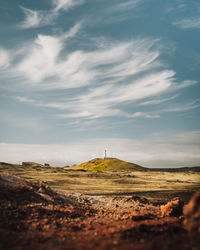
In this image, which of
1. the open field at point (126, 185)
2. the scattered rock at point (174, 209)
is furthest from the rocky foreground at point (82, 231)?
the open field at point (126, 185)

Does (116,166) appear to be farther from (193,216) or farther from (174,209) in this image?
(193,216)

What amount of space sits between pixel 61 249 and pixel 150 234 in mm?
4426

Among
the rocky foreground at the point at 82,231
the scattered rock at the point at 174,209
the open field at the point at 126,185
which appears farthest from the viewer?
the open field at the point at 126,185

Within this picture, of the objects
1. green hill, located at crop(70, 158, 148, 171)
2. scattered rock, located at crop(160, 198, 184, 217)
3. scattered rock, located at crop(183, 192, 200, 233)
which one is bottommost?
green hill, located at crop(70, 158, 148, 171)

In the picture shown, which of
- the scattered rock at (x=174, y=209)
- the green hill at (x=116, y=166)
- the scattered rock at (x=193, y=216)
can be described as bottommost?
the green hill at (x=116, y=166)

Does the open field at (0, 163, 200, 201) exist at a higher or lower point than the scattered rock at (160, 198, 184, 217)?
lower

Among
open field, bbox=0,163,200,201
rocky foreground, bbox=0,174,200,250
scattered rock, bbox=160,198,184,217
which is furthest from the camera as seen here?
open field, bbox=0,163,200,201

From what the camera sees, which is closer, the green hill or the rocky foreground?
the rocky foreground

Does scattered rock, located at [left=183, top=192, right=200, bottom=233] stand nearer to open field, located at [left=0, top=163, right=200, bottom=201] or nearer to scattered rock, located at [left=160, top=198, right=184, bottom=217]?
scattered rock, located at [left=160, top=198, right=184, bottom=217]

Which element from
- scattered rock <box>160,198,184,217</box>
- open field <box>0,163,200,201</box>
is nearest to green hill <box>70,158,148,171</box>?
open field <box>0,163,200,201</box>

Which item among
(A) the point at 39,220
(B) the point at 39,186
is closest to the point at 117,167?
(B) the point at 39,186

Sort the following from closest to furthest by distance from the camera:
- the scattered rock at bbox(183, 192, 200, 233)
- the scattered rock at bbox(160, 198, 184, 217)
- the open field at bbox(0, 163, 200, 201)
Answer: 1. the scattered rock at bbox(183, 192, 200, 233)
2. the scattered rock at bbox(160, 198, 184, 217)
3. the open field at bbox(0, 163, 200, 201)

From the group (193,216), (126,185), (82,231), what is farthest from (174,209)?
(126,185)

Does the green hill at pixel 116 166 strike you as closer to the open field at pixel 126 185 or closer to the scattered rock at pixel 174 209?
the open field at pixel 126 185
